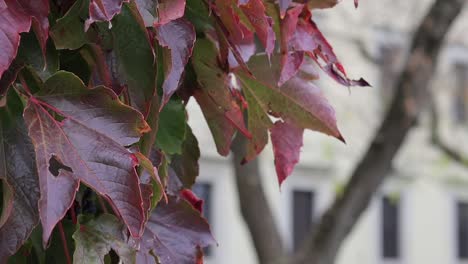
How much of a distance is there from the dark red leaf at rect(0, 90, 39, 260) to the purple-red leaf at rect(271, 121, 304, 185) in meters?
0.44

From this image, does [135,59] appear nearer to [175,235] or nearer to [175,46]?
[175,46]

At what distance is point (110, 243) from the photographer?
113 cm

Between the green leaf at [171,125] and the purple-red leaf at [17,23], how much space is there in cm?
27

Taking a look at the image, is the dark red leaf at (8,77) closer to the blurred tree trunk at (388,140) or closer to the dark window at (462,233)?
the blurred tree trunk at (388,140)

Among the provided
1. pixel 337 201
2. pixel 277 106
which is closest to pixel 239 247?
pixel 337 201

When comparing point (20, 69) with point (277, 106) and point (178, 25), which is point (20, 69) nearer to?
Result: point (178, 25)

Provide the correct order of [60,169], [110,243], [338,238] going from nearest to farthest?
[60,169] → [110,243] → [338,238]

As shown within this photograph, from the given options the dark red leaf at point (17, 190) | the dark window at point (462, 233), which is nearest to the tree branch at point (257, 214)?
the dark red leaf at point (17, 190)

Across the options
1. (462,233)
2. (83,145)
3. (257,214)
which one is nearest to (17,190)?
(83,145)

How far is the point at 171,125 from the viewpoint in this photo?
4.34ft

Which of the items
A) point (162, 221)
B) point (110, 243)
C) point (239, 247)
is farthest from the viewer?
point (239, 247)

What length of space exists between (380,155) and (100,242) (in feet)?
15.8

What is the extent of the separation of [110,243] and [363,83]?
46cm

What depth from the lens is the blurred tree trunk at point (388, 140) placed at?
577cm
